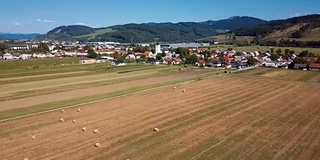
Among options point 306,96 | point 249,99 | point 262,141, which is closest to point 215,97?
point 249,99

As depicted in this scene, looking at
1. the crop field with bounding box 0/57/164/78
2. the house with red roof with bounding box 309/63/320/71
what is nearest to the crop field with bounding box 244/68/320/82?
the house with red roof with bounding box 309/63/320/71

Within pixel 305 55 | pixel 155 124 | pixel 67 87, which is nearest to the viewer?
pixel 155 124

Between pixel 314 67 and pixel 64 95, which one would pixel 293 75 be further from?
pixel 64 95

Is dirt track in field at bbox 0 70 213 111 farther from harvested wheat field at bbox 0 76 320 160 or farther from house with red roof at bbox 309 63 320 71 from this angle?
house with red roof at bbox 309 63 320 71

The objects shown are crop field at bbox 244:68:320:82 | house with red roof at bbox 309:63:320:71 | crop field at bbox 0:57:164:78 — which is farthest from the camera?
house with red roof at bbox 309:63:320:71

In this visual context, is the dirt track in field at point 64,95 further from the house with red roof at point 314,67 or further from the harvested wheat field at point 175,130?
the house with red roof at point 314,67

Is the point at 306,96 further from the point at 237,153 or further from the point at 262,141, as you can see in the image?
the point at 237,153

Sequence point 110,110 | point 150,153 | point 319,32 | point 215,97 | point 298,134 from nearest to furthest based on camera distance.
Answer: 1. point 150,153
2. point 298,134
3. point 110,110
4. point 215,97
5. point 319,32

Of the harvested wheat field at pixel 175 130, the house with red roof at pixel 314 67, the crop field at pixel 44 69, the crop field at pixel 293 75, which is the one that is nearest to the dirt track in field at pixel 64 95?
the harvested wheat field at pixel 175 130
